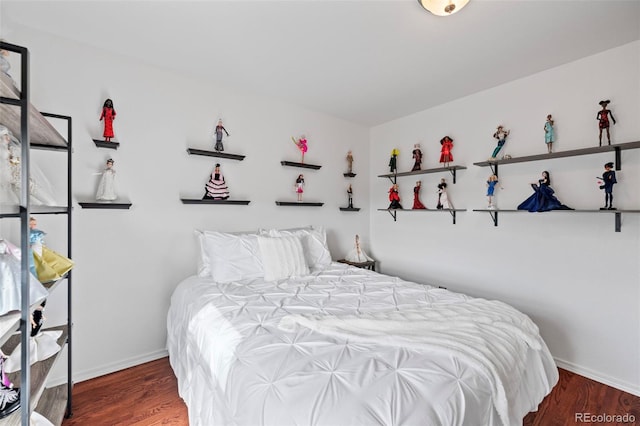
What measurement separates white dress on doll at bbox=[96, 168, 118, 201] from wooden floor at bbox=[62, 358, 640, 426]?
4.34ft

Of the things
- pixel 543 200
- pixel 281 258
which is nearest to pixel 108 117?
pixel 281 258

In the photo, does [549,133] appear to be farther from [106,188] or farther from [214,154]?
[106,188]

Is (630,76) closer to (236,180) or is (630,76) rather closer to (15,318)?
(236,180)

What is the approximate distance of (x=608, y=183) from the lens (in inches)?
79.6

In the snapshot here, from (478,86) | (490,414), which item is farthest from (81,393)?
(478,86)

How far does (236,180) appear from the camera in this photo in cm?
279

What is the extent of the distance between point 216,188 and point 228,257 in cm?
67

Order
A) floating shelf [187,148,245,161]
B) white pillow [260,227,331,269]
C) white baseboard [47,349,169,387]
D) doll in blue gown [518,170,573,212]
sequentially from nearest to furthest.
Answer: white baseboard [47,349,169,387] < doll in blue gown [518,170,573,212] < floating shelf [187,148,245,161] < white pillow [260,227,331,269]

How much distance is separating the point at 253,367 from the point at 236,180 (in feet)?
6.60

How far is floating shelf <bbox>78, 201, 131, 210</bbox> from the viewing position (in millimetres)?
2044

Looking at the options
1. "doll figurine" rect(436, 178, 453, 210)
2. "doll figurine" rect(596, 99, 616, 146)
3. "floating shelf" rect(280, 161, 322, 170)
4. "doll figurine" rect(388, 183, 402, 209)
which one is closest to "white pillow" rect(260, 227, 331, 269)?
"floating shelf" rect(280, 161, 322, 170)

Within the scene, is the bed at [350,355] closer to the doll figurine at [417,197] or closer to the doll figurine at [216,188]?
the doll figurine at [216,188]

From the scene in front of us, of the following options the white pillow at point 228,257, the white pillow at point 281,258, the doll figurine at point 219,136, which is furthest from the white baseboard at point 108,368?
the doll figurine at point 219,136

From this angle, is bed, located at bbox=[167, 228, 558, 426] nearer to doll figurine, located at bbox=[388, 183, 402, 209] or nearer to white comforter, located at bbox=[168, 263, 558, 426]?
white comforter, located at bbox=[168, 263, 558, 426]
